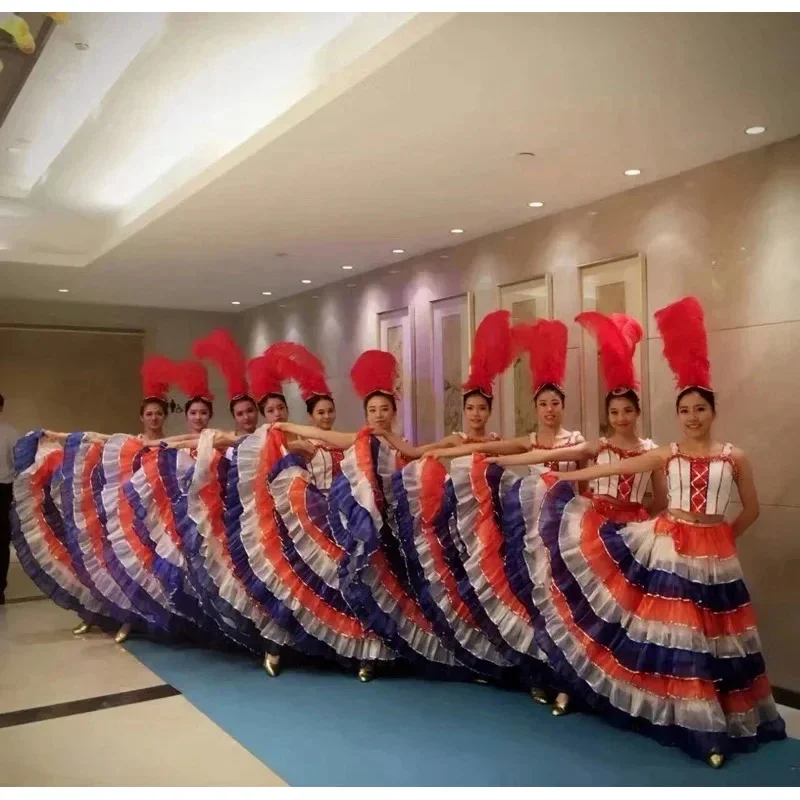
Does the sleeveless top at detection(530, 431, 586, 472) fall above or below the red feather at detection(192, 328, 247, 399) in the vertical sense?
below

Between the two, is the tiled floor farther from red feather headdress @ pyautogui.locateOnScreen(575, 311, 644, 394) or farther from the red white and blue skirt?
red feather headdress @ pyautogui.locateOnScreen(575, 311, 644, 394)

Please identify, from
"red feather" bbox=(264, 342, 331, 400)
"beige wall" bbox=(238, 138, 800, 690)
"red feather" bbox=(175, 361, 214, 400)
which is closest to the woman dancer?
"beige wall" bbox=(238, 138, 800, 690)

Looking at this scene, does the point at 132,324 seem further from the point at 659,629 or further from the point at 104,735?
the point at 659,629

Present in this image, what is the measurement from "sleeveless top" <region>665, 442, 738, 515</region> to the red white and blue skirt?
0.25 feet

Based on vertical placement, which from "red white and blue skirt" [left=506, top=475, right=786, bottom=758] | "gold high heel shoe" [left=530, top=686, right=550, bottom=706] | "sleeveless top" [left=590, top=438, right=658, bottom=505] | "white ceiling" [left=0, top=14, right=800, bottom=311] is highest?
"white ceiling" [left=0, top=14, right=800, bottom=311]

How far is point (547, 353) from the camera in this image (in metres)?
4.05

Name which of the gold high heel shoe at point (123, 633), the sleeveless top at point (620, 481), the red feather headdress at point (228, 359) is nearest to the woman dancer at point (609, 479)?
the sleeveless top at point (620, 481)

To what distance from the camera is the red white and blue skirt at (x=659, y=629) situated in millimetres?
2807

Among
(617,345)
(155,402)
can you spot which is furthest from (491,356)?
(155,402)

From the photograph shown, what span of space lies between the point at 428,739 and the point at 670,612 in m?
1.02

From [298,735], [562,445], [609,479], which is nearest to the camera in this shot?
[298,735]

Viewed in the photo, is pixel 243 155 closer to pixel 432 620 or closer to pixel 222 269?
pixel 432 620

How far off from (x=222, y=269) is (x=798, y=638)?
4941 mm

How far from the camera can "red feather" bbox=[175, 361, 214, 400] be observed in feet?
17.4
